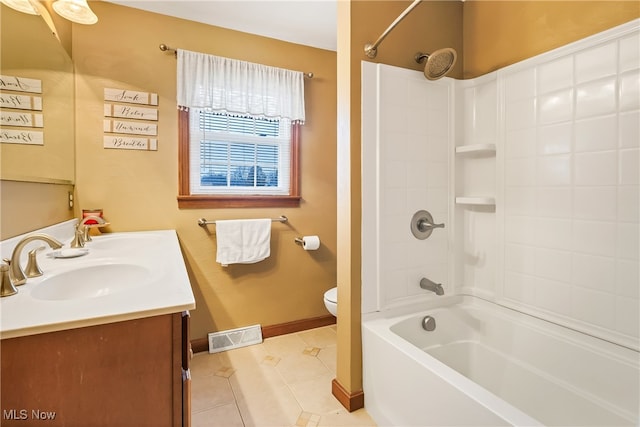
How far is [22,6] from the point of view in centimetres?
125

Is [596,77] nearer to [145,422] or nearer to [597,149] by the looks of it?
[597,149]

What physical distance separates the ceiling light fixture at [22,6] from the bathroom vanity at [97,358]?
108 centimetres

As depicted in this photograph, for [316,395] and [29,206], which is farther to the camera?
[316,395]

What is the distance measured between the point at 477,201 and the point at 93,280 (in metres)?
1.82

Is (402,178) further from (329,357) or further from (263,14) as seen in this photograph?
(263,14)

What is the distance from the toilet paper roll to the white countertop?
1236mm

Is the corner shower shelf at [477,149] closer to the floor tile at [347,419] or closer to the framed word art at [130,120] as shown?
the floor tile at [347,419]

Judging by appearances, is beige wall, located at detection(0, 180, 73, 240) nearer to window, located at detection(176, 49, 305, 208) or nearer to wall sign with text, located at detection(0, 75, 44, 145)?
wall sign with text, located at detection(0, 75, 44, 145)

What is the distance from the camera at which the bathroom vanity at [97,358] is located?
675mm

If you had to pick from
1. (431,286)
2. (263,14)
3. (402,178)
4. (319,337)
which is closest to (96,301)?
(402,178)

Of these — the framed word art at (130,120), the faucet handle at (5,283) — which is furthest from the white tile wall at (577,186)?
the framed word art at (130,120)

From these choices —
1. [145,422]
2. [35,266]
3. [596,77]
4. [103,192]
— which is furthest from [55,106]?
[596,77]

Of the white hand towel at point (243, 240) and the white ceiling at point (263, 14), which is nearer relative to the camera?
the white ceiling at point (263, 14)

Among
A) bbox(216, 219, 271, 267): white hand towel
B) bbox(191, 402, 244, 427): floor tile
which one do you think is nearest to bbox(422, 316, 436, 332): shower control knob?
bbox(191, 402, 244, 427): floor tile
